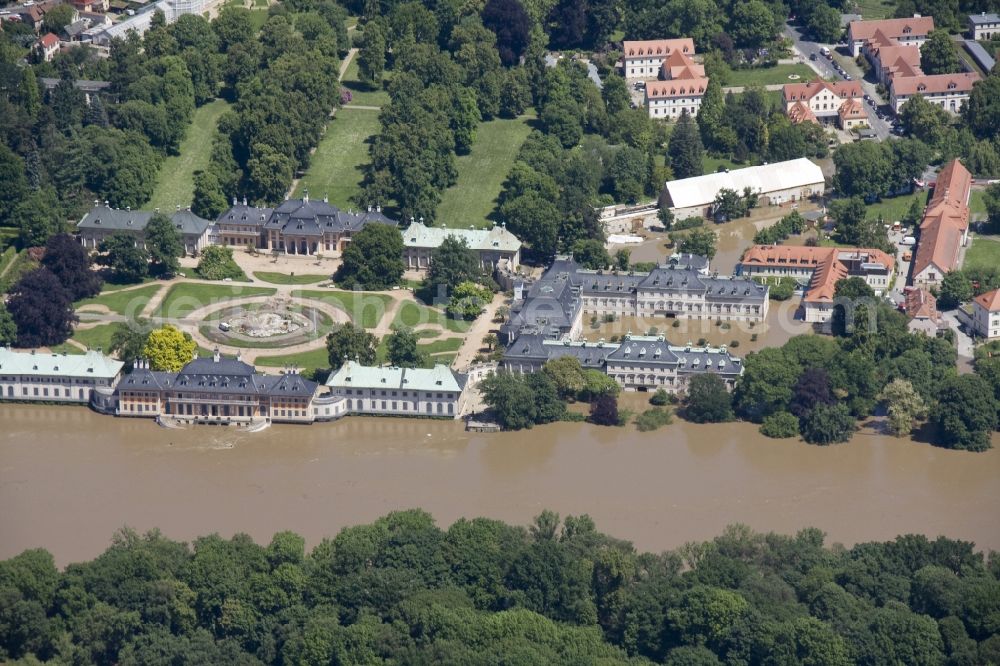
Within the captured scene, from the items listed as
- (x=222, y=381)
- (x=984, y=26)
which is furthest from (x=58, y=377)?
(x=984, y=26)

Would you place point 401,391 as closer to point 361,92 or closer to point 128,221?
point 128,221

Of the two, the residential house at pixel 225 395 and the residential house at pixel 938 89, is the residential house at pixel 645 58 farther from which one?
the residential house at pixel 225 395

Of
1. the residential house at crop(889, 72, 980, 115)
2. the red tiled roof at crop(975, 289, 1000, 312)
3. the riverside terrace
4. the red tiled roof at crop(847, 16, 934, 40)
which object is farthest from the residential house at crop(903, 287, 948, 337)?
the red tiled roof at crop(847, 16, 934, 40)

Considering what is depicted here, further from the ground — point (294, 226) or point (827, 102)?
point (827, 102)

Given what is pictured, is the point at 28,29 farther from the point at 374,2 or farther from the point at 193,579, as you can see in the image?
the point at 193,579

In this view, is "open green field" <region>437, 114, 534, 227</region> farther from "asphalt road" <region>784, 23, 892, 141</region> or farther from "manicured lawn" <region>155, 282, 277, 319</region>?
"asphalt road" <region>784, 23, 892, 141</region>

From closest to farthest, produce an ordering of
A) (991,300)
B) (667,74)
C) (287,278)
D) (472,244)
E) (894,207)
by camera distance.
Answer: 1. (991,300)
2. (287,278)
3. (472,244)
4. (894,207)
5. (667,74)

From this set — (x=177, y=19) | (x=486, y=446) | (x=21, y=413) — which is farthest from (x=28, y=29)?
(x=486, y=446)

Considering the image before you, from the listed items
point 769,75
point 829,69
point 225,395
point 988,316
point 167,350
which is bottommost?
point 225,395
